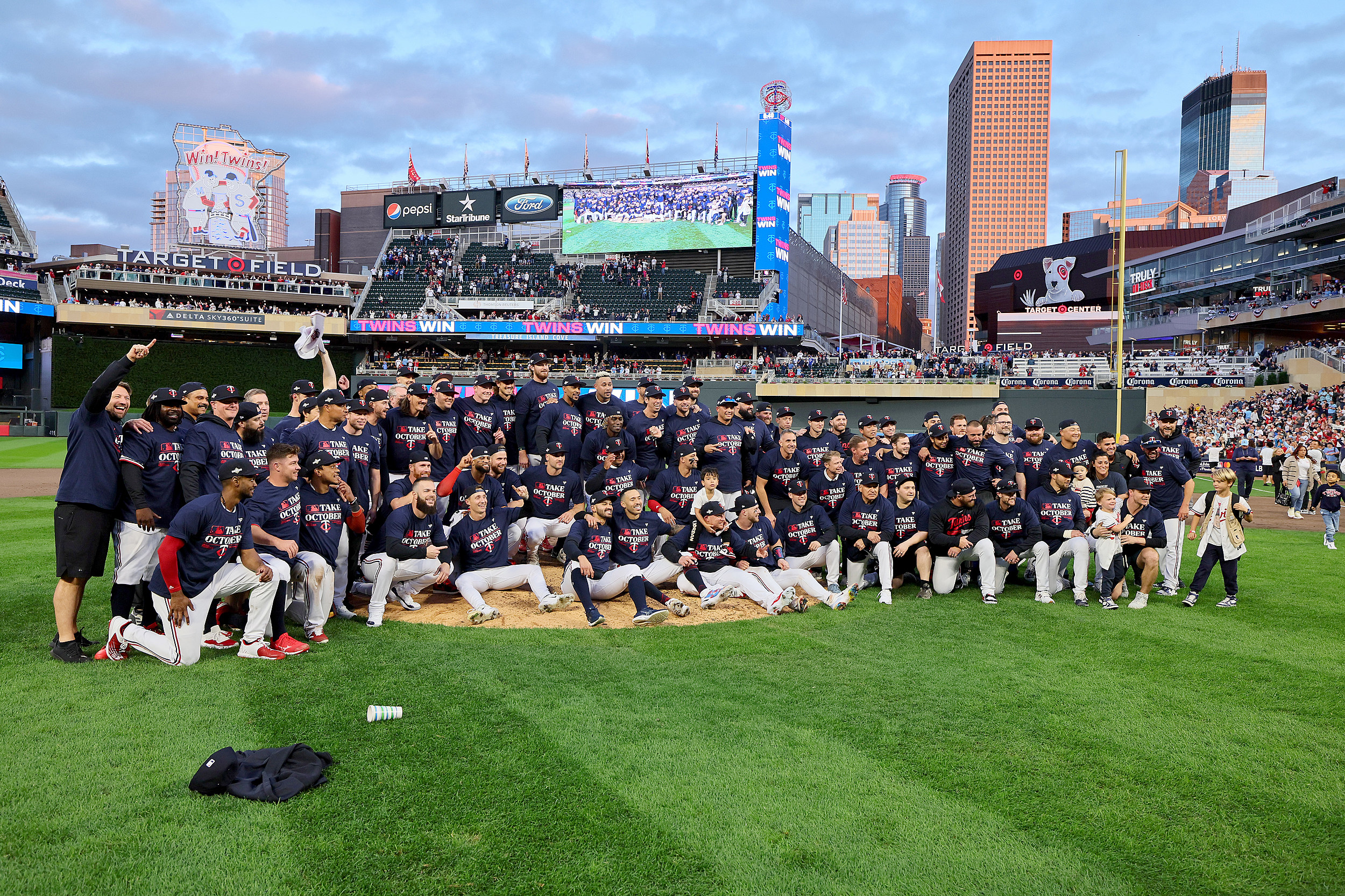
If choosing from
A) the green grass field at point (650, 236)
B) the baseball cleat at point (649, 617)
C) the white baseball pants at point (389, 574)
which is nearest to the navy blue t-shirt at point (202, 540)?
the white baseball pants at point (389, 574)

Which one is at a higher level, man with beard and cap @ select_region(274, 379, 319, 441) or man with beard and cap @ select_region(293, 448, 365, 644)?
man with beard and cap @ select_region(274, 379, 319, 441)

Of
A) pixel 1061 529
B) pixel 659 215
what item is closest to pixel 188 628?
pixel 1061 529

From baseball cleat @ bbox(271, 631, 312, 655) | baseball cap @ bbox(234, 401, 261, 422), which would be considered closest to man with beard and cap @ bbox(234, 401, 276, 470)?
baseball cap @ bbox(234, 401, 261, 422)

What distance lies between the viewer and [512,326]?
149 ft

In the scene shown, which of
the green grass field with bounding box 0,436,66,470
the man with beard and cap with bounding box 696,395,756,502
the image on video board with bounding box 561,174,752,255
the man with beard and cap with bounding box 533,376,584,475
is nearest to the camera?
the man with beard and cap with bounding box 533,376,584,475

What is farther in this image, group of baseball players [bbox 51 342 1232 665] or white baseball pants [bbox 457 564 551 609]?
white baseball pants [bbox 457 564 551 609]

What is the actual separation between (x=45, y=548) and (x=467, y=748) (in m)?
9.56

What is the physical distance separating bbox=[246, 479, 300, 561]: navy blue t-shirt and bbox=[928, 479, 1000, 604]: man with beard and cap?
668cm

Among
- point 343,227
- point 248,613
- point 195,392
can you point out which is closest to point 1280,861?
point 248,613

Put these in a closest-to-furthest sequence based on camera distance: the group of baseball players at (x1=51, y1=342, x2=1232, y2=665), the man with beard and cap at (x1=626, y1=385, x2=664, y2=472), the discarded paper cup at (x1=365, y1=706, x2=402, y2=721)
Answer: the discarded paper cup at (x1=365, y1=706, x2=402, y2=721) < the group of baseball players at (x1=51, y1=342, x2=1232, y2=665) < the man with beard and cap at (x1=626, y1=385, x2=664, y2=472)

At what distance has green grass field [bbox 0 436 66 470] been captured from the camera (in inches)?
947

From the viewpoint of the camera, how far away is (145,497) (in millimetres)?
6277

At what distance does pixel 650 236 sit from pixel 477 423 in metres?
40.9

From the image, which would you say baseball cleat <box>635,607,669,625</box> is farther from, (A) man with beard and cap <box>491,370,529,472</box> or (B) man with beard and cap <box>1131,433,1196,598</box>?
(B) man with beard and cap <box>1131,433,1196,598</box>
